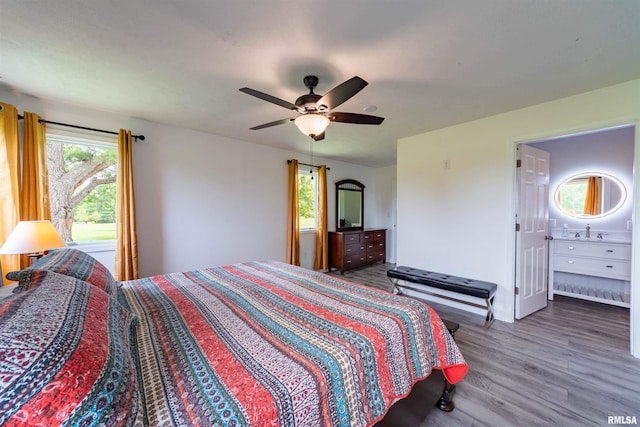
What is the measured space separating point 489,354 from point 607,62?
2.56 meters

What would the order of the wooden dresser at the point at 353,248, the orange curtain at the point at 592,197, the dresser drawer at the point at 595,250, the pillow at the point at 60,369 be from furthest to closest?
the wooden dresser at the point at 353,248
the orange curtain at the point at 592,197
the dresser drawer at the point at 595,250
the pillow at the point at 60,369

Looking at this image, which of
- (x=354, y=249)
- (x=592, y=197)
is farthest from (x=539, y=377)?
(x=354, y=249)

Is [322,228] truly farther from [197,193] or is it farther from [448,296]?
[448,296]

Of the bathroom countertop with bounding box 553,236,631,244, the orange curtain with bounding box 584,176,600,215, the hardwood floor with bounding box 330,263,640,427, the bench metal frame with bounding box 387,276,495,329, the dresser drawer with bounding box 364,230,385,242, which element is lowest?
the hardwood floor with bounding box 330,263,640,427

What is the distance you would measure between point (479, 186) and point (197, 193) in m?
3.80

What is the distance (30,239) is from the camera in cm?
194

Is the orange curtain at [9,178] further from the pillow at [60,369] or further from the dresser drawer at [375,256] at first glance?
the dresser drawer at [375,256]

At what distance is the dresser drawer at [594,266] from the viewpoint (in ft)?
10.2

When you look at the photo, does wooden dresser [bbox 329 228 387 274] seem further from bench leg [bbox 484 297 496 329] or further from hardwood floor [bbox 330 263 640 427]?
bench leg [bbox 484 297 496 329]

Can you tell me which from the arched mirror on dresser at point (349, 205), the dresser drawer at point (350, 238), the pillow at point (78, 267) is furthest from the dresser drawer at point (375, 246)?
the pillow at point (78, 267)

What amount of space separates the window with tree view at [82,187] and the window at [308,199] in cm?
293

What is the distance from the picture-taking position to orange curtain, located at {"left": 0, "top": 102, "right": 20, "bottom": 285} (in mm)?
2223

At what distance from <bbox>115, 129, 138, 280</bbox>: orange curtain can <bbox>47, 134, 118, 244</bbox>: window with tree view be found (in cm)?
21

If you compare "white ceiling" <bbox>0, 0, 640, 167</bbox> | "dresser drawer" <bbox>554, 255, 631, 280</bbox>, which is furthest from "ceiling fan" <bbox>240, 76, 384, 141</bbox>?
"dresser drawer" <bbox>554, 255, 631, 280</bbox>
